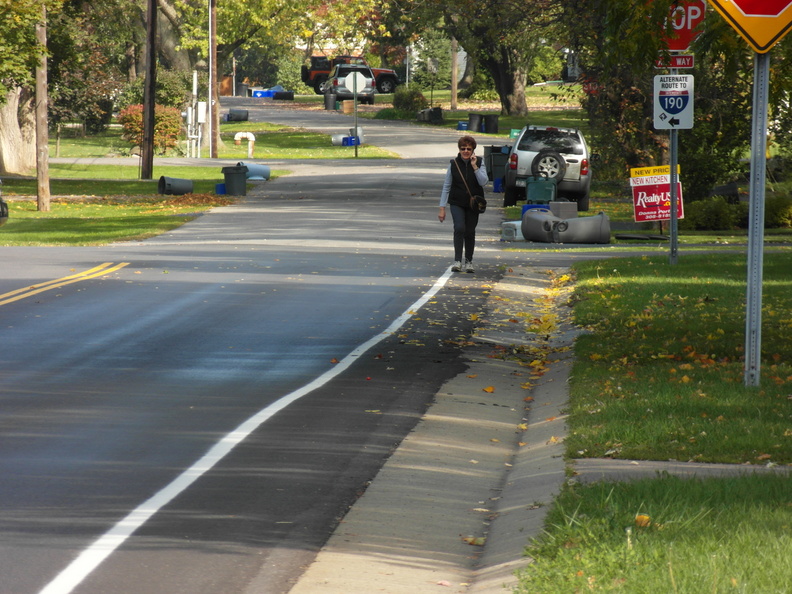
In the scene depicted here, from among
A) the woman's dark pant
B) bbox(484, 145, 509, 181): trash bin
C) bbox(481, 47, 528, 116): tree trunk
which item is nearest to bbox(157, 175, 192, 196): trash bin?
bbox(484, 145, 509, 181): trash bin

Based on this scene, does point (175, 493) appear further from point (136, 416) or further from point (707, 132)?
point (707, 132)

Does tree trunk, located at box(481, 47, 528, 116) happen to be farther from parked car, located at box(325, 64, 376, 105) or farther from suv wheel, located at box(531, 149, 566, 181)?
suv wheel, located at box(531, 149, 566, 181)

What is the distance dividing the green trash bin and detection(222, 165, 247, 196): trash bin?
9850 mm

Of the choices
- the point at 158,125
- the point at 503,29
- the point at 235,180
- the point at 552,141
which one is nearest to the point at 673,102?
the point at 552,141

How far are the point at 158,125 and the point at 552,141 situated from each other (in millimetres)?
25163

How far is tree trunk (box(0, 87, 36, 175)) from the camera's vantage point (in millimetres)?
41031

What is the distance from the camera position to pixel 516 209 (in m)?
31.4

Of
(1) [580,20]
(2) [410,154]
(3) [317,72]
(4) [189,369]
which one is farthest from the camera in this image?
(3) [317,72]

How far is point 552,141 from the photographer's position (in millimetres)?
30453

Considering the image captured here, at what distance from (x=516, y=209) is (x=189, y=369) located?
2147 centimetres

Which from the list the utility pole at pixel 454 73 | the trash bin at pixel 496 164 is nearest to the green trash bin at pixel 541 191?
the trash bin at pixel 496 164

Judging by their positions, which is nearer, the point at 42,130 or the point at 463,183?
the point at 463,183

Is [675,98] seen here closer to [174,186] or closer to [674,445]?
[674,445]

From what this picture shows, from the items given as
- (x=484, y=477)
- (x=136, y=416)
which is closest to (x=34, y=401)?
(x=136, y=416)
